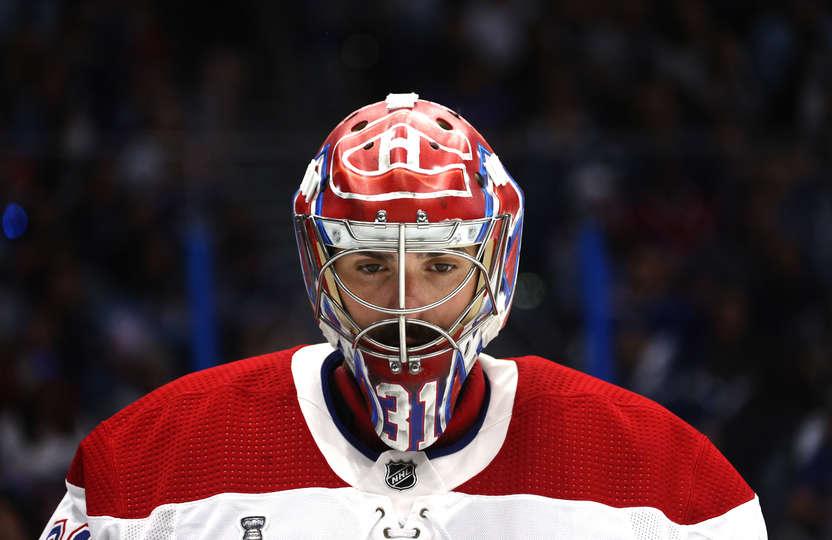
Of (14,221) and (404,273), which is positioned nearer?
(404,273)

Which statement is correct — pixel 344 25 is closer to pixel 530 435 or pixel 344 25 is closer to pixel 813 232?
pixel 813 232

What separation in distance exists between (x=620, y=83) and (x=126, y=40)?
85.9 inches

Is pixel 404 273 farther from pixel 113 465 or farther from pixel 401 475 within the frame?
pixel 113 465

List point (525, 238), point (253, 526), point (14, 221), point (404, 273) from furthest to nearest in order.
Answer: point (525, 238), point (14, 221), point (253, 526), point (404, 273)

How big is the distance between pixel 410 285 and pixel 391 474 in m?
0.33

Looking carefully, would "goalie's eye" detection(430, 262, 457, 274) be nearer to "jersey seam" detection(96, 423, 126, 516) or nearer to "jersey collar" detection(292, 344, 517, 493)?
"jersey collar" detection(292, 344, 517, 493)

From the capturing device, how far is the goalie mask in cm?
191

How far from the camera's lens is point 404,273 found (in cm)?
187

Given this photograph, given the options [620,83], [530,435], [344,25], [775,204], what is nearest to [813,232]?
[775,204]

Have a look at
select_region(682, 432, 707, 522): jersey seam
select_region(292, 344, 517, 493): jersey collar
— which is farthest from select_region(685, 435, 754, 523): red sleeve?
select_region(292, 344, 517, 493): jersey collar

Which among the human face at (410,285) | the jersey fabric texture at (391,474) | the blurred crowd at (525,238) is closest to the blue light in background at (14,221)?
the blurred crowd at (525,238)

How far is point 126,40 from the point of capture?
554cm

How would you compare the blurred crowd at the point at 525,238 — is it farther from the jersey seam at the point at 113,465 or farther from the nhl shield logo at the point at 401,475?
the nhl shield logo at the point at 401,475

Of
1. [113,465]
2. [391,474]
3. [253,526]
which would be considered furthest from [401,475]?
[113,465]
